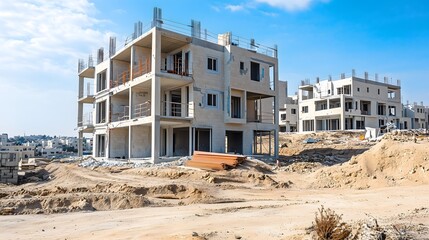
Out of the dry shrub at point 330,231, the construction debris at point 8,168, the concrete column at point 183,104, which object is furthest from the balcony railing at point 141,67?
the dry shrub at point 330,231

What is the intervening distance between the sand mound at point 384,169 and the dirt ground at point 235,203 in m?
0.04

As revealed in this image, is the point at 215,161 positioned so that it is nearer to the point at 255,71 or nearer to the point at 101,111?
the point at 255,71

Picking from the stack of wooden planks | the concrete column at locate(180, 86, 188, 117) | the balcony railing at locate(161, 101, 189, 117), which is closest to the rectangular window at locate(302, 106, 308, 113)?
the balcony railing at locate(161, 101, 189, 117)

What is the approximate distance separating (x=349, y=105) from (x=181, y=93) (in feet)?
139

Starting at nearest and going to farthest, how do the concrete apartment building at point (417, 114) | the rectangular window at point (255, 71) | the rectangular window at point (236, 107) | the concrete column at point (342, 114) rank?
the rectangular window at point (236, 107)
the rectangular window at point (255, 71)
the concrete column at point (342, 114)
the concrete apartment building at point (417, 114)

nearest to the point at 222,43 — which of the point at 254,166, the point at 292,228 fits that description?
the point at 254,166

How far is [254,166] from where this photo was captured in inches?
848

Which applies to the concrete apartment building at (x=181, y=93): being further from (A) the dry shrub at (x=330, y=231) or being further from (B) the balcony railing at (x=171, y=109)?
(A) the dry shrub at (x=330, y=231)

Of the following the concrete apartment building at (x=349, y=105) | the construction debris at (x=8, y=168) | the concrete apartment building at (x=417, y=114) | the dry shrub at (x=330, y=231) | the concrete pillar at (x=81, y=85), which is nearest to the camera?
the dry shrub at (x=330, y=231)

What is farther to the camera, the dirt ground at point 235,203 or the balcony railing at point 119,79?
the balcony railing at point 119,79

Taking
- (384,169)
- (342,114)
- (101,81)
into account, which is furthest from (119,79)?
(342,114)

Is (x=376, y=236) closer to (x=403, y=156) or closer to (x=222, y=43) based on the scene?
(x=403, y=156)

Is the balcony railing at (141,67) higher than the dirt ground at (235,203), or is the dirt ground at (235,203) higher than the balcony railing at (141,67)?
the balcony railing at (141,67)

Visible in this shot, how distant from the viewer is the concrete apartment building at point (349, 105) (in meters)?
60.1
